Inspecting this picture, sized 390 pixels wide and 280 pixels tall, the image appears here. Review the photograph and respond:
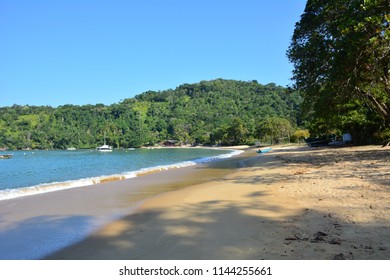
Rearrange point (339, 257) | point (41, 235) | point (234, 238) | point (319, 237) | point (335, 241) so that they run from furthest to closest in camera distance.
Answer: point (41, 235), point (234, 238), point (319, 237), point (335, 241), point (339, 257)

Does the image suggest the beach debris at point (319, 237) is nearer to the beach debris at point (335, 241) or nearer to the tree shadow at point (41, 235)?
the beach debris at point (335, 241)

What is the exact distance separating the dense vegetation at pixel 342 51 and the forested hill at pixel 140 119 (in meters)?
114

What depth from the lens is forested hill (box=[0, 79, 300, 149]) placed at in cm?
15688

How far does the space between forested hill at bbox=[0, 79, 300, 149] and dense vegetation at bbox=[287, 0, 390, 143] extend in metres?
114

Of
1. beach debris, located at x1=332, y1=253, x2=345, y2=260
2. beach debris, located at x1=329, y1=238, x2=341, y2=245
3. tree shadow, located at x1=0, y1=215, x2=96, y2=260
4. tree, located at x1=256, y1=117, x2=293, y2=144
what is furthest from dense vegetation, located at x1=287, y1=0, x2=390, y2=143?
tree, located at x1=256, y1=117, x2=293, y2=144

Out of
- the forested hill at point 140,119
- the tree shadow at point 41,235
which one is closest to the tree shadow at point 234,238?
the tree shadow at point 41,235

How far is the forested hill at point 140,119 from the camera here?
515 ft

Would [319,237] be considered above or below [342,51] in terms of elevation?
below

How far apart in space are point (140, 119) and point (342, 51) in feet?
566

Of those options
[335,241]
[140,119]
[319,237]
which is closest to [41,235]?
[319,237]

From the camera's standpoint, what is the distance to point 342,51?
1469cm

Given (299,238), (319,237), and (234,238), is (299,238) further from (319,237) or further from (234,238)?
(234,238)

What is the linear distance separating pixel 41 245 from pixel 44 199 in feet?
22.5

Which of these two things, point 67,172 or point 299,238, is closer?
point 299,238
